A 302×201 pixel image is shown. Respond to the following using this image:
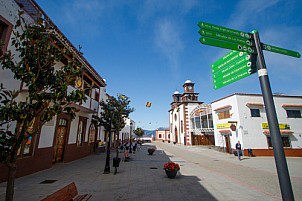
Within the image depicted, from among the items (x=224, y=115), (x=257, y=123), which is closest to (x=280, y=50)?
(x=257, y=123)

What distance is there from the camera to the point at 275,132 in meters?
2.58

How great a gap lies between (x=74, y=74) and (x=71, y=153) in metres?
10.5

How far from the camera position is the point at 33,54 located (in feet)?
11.3

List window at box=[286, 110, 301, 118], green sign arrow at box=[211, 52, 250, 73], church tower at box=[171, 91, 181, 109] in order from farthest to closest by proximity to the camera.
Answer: church tower at box=[171, 91, 181, 109], window at box=[286, 110, 301, 118], green sign arrow at box=[211, 52, 250, 73]

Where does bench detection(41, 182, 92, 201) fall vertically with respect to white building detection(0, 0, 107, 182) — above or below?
below

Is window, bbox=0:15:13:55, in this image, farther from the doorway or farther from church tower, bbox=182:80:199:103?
church tower, bbox=182:80:199:103

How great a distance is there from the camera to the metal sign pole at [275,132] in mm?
2330

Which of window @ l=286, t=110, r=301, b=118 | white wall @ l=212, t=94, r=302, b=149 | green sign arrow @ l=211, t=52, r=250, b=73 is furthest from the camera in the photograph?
window @ l=286, t=110, r=301, b=118

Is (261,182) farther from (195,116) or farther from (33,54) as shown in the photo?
(195,116)

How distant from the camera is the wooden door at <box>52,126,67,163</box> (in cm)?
1043

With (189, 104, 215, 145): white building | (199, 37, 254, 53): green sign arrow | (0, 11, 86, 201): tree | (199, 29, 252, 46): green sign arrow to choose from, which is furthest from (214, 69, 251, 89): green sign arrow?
(189, 104, 215, 145): white building

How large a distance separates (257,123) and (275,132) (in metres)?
18.2

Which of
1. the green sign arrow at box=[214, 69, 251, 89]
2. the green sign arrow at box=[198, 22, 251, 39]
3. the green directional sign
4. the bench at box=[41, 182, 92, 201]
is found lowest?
the bench at box=[41, 182, 92, 201]

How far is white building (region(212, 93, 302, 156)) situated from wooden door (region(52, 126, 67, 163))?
1777 cm
